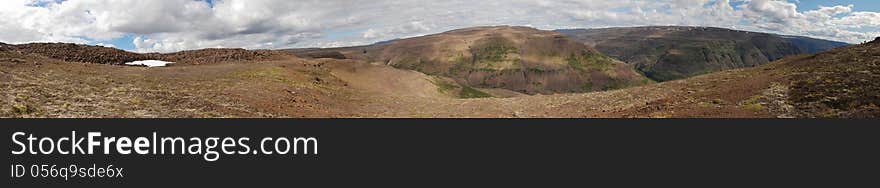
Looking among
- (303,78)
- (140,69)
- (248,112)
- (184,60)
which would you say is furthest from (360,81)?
(248,112)

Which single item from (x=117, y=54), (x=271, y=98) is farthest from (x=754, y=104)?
(x=117, y=54)

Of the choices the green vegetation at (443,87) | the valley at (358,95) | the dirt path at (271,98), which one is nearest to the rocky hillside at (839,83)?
the valley at (358,95)

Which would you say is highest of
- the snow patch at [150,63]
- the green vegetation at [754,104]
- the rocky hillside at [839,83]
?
the snow patch at [150,63]

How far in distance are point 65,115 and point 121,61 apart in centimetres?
3695

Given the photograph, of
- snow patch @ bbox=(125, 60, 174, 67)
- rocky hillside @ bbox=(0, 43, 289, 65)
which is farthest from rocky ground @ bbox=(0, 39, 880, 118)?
rocky hillside @ bbox=(0, 43, 289, 65)

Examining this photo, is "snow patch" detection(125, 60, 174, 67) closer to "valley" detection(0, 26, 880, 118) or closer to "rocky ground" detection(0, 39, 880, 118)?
"valley" detection(0, 26, 880, 118)

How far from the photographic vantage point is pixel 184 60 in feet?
179

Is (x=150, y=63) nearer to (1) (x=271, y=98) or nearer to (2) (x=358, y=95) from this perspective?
(2) (x=358, y=95)

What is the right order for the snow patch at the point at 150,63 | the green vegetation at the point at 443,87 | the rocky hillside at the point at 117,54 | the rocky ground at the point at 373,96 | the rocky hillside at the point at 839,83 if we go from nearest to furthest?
the rocky hillside at the point at 839,83, the rocky ground at the point at 373,96, the rocky hillside at the point at 117,54, the snow patch at the point at 150,63, the green vegetation at the point at 443,87

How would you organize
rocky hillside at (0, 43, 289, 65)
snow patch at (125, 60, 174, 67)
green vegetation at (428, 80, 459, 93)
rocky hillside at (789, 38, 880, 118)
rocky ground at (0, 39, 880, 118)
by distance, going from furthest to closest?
green vegetation at (428, 80, 459, 93) < snow patch at (125, 60, 174, 67) < rocky hillside at (0, 43, 289, 65) < rocky ground at (0, 39, 880, 118) < rocky hillside at (789, 38, 880, 118)

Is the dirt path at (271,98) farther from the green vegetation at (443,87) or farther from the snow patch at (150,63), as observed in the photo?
the green vegetation at (443,87)

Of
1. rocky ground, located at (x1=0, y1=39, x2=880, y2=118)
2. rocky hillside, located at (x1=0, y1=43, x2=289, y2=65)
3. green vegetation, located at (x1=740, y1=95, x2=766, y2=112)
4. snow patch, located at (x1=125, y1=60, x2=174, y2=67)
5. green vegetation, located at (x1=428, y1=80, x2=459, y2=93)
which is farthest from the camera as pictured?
green vegetation, located at (x1=428, y1=80, x2=459, y2=93)

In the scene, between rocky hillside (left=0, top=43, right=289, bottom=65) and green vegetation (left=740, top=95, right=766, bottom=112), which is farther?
rocky hillside (left=0, top=43, right=289, bottom=65)

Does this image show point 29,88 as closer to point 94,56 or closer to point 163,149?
point 163,149
